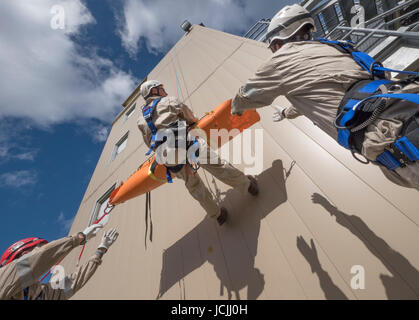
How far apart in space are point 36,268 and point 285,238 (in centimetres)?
213

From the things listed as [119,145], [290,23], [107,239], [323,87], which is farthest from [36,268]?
[119,145]

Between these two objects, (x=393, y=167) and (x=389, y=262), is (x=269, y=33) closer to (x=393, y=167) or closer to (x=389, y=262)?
(x=393, y=167)

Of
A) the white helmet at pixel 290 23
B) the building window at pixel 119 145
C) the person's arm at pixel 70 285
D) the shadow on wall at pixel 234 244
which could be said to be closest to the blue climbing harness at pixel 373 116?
the white helmet at pixel 290 23

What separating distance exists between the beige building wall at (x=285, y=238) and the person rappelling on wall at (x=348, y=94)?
573 millimetres

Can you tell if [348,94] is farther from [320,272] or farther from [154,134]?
[154,134]

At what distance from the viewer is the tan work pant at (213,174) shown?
6.88 feet

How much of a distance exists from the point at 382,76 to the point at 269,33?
937 mm

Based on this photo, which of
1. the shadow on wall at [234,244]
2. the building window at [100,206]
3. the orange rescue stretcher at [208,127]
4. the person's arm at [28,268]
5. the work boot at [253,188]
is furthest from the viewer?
the building window at [100,206]

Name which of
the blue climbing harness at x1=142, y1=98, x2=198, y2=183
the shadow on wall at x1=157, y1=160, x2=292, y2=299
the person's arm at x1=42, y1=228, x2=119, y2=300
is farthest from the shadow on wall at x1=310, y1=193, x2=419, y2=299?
the person's arm at x1=42, y1=228, x2=119, y2=300

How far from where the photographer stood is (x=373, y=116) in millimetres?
944

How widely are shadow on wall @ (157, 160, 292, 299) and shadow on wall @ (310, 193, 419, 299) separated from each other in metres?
0.49

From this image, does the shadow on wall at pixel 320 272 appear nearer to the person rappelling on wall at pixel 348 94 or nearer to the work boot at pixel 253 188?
the work boot at pixel 253 188

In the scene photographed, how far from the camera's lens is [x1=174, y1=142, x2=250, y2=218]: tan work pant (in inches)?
82.5
